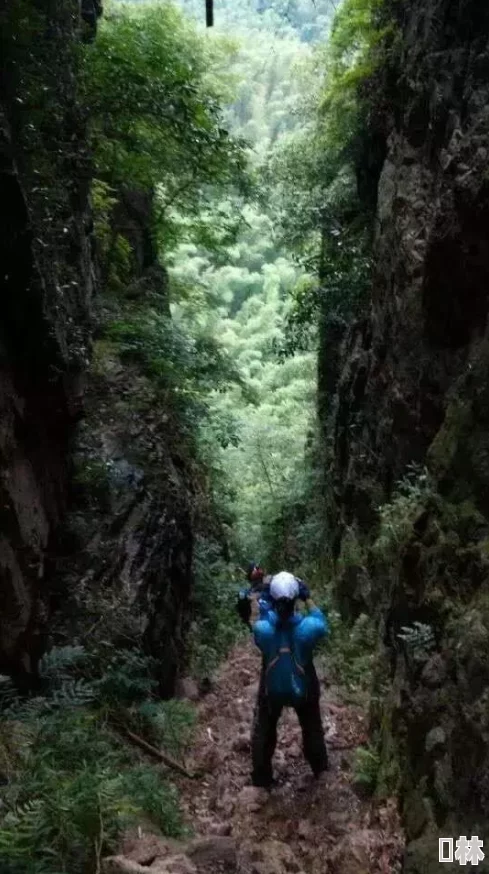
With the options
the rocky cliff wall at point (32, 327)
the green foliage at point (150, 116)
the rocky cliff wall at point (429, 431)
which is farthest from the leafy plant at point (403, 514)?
the green foliage at point (150, 116)

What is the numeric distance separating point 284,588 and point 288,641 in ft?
1.30

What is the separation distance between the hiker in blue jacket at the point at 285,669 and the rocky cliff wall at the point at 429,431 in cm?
63

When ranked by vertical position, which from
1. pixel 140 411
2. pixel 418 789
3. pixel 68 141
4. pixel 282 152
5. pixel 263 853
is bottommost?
pixel 263 853

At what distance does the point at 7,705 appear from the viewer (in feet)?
16.5

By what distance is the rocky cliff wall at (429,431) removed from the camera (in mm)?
4348

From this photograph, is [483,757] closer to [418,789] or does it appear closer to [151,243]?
[418,789]

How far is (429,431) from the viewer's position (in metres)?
7.27

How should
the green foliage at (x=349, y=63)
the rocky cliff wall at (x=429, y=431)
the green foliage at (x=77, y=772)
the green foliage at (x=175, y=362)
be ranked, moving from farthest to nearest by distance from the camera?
the green foliage at (x=175, y=362)
the green foliage at (x=349, y=63)
the rocky cliff wall at (x=429, y=431)
the green foliage at (x=77, y=772)

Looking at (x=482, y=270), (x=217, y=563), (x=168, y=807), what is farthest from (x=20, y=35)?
(x=217, y=563)

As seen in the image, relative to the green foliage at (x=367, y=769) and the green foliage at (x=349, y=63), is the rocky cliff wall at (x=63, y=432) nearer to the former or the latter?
the green foliage at (x=367, y=769)

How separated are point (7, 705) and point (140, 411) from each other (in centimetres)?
509

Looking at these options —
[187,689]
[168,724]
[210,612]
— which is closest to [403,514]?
[168,724]

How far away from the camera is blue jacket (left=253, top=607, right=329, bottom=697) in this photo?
17.9ft

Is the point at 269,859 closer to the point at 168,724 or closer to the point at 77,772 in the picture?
the point at 77,772
